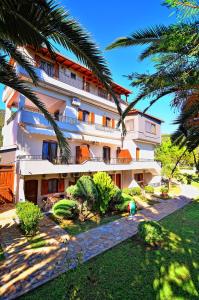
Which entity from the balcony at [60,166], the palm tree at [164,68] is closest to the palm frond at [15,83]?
the balcony at [60,166]

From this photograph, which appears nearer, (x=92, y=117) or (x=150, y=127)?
(x=92, y=117)

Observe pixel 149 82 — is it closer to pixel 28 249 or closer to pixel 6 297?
pixel 6 297

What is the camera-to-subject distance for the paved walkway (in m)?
6.34

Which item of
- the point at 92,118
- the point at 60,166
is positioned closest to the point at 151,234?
the point at 60,166

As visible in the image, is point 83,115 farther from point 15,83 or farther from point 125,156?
point 15,83

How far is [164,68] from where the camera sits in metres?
5.97

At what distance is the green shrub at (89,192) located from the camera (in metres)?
13.9

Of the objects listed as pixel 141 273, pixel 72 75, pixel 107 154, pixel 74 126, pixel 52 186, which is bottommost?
pixel 141 273

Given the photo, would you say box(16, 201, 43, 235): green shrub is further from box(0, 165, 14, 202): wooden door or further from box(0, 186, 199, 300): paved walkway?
box(0, 165, 14, 202): wooden door

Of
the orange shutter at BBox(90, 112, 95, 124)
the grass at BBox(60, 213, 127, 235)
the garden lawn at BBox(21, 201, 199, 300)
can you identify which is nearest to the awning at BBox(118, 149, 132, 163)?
the orange shutter at BBox(90, 112, 95, 124)

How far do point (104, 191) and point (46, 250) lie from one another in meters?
7.08

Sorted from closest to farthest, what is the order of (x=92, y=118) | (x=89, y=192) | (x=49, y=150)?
(x=89, y=192) → (x=49, y=150) → (x=92, y=118)

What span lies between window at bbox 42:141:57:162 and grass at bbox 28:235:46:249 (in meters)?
9.76

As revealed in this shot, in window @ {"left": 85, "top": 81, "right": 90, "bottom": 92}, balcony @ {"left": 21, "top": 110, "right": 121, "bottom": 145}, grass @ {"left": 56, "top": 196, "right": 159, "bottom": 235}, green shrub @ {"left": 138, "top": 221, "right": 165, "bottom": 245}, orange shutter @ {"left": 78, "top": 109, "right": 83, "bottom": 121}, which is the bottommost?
grass @ {"left": 56, "top": 196, "right": 159, "bottom": 235}
